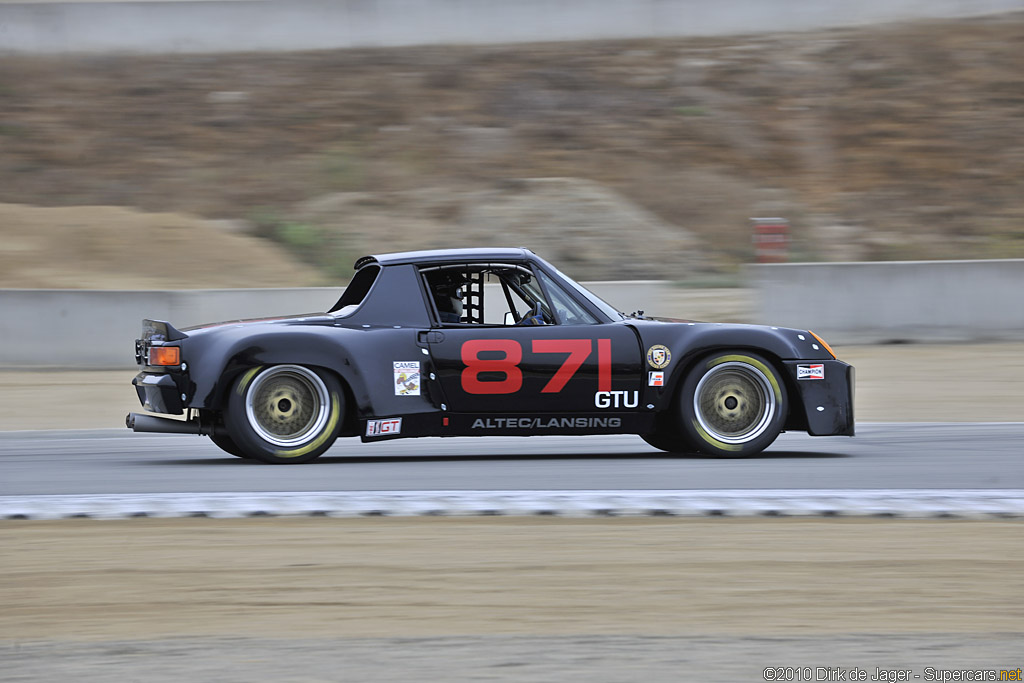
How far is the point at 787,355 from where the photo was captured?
8.02 metres

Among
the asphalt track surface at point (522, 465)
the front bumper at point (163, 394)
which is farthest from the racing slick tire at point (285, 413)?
the front bumper at point (163, 394)

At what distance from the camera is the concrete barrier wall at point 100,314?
48.9ft

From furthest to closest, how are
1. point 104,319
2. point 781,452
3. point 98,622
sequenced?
1. point 104,319
2. point 781,452
3. point 98,622

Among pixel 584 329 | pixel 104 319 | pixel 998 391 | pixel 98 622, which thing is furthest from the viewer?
pixel 104 319

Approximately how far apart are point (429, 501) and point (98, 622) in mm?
2166

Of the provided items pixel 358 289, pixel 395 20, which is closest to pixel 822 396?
pixel 358 289

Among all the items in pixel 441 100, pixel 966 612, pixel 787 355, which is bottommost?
pixel 966 612

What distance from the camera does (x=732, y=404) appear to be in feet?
26.5

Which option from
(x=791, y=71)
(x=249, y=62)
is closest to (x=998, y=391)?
(x=791, y=71)

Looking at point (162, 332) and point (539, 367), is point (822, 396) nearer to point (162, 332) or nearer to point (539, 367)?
point (539, 367)

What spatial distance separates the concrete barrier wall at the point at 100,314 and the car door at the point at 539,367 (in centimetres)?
719

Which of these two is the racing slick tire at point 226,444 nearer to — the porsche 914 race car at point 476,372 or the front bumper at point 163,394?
the porsche 914 race car at point 476,372

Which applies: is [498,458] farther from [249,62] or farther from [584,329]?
[249,62]

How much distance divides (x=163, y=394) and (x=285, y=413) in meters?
0.74
